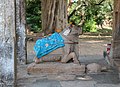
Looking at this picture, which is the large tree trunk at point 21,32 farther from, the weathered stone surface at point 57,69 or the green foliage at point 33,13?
the green foliage at point 33,13

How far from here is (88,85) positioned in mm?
5254

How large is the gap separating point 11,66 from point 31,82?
1062 mm

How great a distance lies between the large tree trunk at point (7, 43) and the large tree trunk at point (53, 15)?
8.79 meters

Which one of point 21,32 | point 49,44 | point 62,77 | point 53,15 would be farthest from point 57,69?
point 53,15

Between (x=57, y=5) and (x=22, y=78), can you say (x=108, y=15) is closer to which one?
(x=57, y=5)

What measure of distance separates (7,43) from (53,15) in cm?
949

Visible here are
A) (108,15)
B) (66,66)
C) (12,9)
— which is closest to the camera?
(12,9)

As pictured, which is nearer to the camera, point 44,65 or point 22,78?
point 22,78

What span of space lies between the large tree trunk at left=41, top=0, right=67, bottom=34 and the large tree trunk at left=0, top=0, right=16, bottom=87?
8.79 meters

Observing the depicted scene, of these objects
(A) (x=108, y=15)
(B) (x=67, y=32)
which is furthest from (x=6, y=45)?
(A) (x=108, y=15)

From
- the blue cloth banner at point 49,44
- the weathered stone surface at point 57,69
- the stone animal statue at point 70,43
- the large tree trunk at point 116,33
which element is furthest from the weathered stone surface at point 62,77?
the large tree trunk at point 116,33

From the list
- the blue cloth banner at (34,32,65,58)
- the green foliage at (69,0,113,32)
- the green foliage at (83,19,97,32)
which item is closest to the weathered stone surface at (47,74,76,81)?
the blue cloth banner at (34,32,65,58)

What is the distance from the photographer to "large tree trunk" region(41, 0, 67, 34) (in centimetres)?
1337

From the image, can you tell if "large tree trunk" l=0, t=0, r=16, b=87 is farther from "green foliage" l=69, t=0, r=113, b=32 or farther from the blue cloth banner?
"green foliage" l=69, t=0, r=113, b=32
